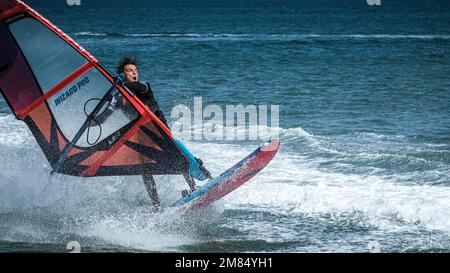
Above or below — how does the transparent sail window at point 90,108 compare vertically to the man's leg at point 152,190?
above

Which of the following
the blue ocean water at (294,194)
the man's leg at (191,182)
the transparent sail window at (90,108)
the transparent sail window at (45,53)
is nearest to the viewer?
the blue ocean water at (294,194)

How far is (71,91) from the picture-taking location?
6.83 meters

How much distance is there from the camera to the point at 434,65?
973 inches

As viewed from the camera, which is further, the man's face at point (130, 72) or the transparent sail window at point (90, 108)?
the man's face at point (130, 72)

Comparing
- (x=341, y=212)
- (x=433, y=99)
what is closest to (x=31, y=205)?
(x=341, y=212)

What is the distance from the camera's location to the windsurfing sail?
6.66 metres

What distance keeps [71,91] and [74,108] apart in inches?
6.1

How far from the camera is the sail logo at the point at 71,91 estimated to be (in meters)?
6.78

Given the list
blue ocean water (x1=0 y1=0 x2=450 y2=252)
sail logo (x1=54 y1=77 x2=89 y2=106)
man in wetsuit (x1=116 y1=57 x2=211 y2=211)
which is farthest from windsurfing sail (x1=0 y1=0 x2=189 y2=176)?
blue ocean water (x1=0 y1=0 x2=450 y2=252)

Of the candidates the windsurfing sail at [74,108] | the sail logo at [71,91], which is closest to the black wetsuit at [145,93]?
the windsurfing sail at [74,108]

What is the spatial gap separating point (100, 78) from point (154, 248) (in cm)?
162

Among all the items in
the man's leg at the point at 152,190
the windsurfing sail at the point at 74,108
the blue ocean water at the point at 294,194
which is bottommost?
the blue ocean water at the point at 294,194

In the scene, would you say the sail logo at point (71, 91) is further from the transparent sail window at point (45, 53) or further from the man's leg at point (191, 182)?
the man's leg at point (191, 182)

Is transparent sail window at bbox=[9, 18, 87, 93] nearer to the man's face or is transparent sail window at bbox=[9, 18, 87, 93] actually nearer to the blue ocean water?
the man's face
